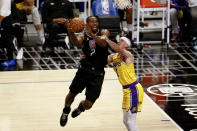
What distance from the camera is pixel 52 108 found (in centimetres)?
755

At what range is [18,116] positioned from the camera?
7.13 meters

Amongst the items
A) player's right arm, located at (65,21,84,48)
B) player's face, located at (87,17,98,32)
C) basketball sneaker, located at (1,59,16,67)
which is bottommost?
basketball sneaker, located at (1,59,16,67)

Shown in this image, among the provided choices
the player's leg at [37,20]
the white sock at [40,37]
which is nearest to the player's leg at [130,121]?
the player's leg at [37,20]

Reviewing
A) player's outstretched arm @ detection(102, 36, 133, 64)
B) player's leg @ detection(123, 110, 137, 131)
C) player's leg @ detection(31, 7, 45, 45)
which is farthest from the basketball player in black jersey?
player's leg @ detection(31, 7, 45, 45)

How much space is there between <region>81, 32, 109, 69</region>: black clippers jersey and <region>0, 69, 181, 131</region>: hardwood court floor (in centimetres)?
110

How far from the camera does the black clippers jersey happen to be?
5949 mm

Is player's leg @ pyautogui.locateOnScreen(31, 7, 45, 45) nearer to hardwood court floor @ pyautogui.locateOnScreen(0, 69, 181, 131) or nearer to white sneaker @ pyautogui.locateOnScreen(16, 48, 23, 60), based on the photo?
white sneaker @ pyautogui.locateOnScreen(16, 48, 23, 60)

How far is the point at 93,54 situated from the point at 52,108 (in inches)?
76.0

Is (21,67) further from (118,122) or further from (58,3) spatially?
(118,122)

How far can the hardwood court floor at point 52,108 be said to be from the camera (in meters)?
6.66

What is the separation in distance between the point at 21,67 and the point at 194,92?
4274 mm

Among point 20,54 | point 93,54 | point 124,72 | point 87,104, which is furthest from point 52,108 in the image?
point 20,54

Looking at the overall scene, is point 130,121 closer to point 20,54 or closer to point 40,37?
point 20,54

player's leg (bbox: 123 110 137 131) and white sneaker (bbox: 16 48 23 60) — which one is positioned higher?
white sneaker (bbox: 16 48 23 60)
